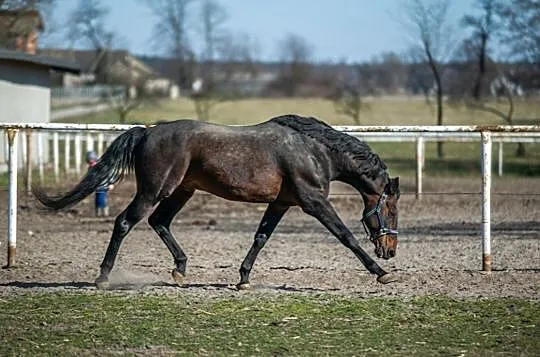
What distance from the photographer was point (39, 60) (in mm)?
27594

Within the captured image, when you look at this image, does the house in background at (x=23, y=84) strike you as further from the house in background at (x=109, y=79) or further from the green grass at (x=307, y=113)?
the house in background at (x=109, y=79)

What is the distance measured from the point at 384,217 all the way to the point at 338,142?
2.92 feet

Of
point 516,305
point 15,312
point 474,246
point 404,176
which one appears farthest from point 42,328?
point 404,176

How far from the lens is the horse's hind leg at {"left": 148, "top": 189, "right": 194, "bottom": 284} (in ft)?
34.0

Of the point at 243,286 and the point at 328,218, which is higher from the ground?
the point at 328,218

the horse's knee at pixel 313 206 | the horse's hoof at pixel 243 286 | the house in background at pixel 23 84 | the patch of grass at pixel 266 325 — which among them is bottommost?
the patch of grass at pixel 266 325

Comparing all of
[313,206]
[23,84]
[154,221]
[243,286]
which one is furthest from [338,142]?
[23,84]

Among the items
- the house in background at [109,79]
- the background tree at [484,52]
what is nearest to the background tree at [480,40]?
the background tree at [484,52]

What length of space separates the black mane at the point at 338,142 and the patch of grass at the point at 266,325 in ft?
4.88

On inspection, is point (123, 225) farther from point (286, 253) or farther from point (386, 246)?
point (286, 253)

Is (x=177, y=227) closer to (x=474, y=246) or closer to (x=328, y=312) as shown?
(x=474, y=246)

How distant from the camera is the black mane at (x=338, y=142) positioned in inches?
393

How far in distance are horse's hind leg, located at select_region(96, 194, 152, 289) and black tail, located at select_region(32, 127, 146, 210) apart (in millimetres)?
350

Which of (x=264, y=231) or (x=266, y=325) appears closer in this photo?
(x=266, y=325)
